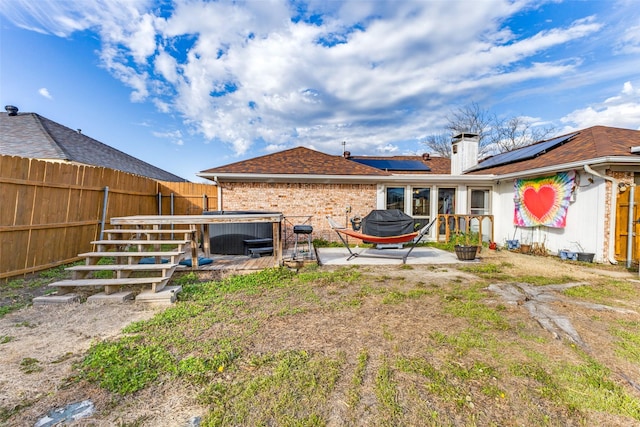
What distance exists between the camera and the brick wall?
28.7ft

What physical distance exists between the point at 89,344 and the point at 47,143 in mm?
12046

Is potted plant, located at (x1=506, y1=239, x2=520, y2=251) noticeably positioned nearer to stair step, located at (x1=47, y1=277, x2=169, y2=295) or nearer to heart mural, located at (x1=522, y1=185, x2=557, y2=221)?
heart mural, located at (x1=522, y1=185, x2=557, y2=221)

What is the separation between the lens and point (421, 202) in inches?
373

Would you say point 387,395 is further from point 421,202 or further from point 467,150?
point 467,150

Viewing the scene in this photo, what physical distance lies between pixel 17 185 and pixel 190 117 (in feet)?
32.3

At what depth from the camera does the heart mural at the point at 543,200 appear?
7.09 meters

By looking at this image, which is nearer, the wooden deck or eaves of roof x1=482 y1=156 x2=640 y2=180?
the wooden deck

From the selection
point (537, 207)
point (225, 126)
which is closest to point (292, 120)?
point (225, 126)

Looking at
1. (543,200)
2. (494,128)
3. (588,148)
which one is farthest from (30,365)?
(494,128)

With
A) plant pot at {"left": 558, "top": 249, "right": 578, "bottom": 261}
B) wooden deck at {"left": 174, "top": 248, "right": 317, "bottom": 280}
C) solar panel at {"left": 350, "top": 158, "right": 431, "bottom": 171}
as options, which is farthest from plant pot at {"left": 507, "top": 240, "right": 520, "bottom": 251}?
wooden deck at {"left": 174, "top": 248, "right": 317, "bottom": 280}

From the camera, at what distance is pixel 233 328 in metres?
2.99

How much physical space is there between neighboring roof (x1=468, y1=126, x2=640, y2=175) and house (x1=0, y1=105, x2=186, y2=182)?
15605 millimetres

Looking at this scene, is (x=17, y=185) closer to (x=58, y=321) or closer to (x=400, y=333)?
(x=58, y=321)

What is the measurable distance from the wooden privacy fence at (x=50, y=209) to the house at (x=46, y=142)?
4.97 meters
